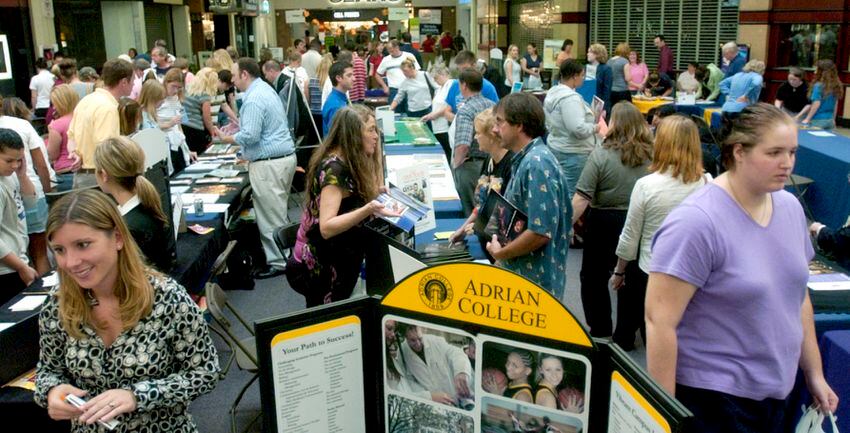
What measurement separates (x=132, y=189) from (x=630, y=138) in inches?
109

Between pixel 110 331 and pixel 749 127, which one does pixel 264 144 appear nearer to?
pixel 110 331

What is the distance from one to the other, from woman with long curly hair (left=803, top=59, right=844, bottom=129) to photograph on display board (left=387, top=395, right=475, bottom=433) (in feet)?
30.0

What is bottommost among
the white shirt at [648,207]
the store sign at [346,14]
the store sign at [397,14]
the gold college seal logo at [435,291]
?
the white shirt at [648,207]

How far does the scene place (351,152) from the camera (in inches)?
134

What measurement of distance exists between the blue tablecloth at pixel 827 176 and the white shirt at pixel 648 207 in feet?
10.3

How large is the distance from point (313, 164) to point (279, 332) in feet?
6.66

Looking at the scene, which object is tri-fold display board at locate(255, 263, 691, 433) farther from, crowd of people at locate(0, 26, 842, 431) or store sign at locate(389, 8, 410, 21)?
store sign at locate(389, 8, 410, 21)

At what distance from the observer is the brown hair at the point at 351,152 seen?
Answer: 3.40 meters

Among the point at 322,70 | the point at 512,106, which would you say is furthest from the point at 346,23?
the point at 512,106

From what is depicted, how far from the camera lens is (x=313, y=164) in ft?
11.4

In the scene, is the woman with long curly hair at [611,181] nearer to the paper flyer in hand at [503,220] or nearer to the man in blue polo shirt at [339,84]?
the paper flyer in hand at [503,220]

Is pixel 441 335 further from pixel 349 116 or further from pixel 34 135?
pixel 34 135

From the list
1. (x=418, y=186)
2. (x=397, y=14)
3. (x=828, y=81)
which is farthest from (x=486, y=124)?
(x=397, y=14)

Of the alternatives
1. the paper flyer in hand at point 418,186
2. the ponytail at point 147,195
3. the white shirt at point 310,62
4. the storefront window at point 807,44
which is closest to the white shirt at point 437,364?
the ponytail at point 147,195
